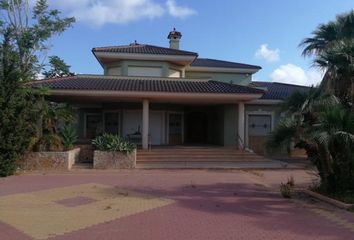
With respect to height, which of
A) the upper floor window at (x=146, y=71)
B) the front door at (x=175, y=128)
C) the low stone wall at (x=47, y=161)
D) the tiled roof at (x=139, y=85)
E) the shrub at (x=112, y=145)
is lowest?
the low stone wall at (x=47, y=161)

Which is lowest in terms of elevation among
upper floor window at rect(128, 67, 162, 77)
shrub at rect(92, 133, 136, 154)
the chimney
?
shrub at rect(92, 133, 136, 154)

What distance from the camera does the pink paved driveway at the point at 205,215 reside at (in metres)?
8.10

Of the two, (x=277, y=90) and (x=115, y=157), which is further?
(x=277, y=90)

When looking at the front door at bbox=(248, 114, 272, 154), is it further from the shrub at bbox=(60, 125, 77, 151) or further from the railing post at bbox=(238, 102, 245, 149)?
the shrub at bbox=(60, 125, 77, 151)

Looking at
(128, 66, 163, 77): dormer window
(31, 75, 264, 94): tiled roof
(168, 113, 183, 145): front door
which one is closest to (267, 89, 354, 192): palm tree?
(31, 75, 264, 94): tiled roof

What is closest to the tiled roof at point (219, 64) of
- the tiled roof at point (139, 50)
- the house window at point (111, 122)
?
the tiled roof at point (139, 50)

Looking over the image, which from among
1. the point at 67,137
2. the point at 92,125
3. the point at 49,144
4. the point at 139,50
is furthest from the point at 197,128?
the point at 49,144

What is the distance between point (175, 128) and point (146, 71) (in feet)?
12.9

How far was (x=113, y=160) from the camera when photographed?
66.5ft

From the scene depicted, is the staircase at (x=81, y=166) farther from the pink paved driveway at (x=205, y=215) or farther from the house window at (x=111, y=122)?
the house window at (x=111, y=122)

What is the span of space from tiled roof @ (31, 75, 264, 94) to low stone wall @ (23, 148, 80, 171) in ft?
10.6

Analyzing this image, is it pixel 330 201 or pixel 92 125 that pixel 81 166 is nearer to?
pixel 92 125

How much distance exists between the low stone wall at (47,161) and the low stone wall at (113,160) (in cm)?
128

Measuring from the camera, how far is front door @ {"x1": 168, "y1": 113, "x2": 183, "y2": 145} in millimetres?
27703
